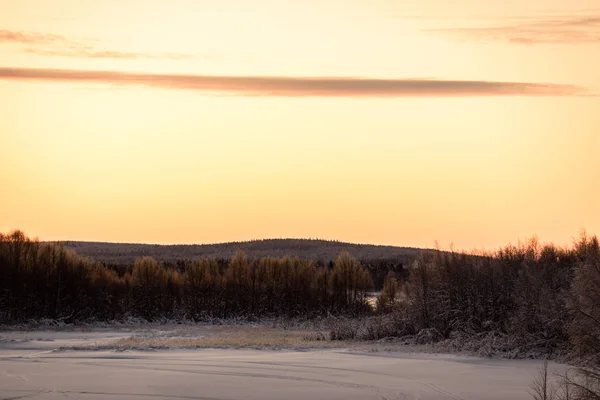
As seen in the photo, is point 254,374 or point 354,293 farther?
point 354,293

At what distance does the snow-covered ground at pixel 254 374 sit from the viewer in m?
22.6

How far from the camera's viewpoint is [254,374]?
2609 cm

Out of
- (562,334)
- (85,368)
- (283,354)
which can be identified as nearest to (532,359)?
(562,334)

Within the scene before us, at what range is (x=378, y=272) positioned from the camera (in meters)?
94.4

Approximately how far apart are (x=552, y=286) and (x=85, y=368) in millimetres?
17476

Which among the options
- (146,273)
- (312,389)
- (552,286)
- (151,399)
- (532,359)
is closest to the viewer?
(151,399)

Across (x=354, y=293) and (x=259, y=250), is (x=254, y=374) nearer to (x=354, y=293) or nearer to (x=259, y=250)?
(x=354, y=293)

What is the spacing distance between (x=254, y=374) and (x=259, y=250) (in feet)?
430

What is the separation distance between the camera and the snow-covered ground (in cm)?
2258

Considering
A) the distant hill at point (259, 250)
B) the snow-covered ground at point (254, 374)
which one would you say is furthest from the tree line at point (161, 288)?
the distant hill at point (259, 250)

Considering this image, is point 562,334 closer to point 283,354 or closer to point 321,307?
point 283,354

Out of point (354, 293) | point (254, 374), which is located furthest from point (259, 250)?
point (254, 374)

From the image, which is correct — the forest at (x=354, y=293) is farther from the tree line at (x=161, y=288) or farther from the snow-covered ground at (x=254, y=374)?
the snow-covered ground at (x=254, y=374)

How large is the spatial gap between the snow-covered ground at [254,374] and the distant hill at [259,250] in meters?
114
